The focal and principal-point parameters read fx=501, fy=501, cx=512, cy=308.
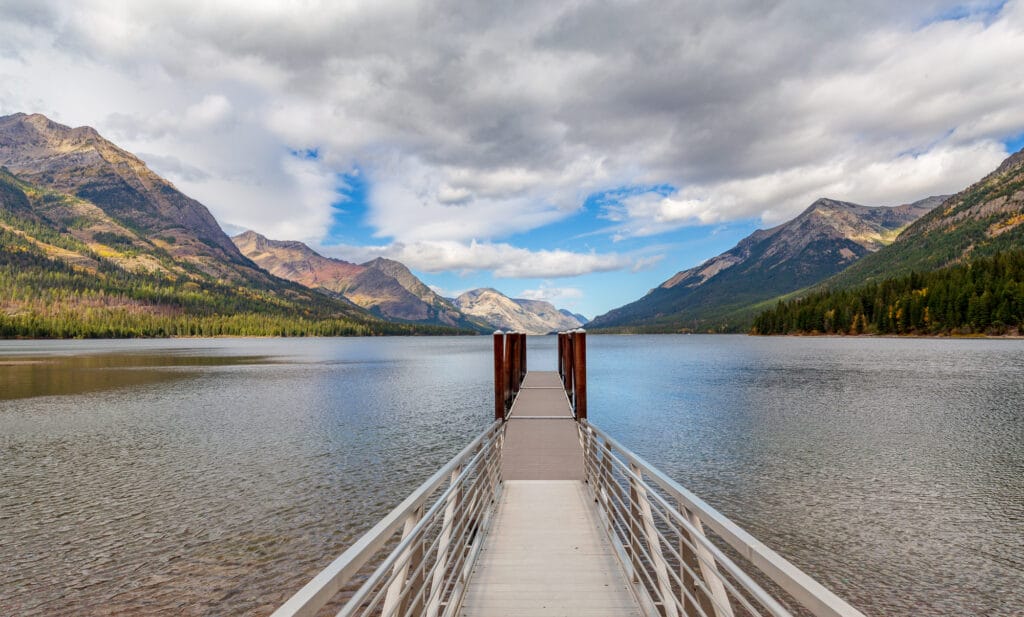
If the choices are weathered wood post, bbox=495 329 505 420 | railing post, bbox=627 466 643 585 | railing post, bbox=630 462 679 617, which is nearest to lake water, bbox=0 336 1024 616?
weathered wood post, bbox=495 329 505 420

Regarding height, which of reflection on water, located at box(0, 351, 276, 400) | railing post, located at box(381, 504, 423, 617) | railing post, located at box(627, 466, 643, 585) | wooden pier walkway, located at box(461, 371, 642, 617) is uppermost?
railing post, located at box(381, 504, 423, 617)

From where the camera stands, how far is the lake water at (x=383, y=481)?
1169cm

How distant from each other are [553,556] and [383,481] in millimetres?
11794

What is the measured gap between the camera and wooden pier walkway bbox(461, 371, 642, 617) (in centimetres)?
750

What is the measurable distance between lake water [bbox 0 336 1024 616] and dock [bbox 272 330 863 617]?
2.99 m

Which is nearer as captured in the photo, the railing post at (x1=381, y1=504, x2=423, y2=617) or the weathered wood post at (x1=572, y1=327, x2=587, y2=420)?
the railing post at (x1=381, y1=504, x2=423, y2=617)

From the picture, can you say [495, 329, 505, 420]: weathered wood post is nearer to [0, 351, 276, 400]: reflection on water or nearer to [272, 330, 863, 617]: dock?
[272, 330, 863, 617]: dock

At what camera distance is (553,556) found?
9320 mm

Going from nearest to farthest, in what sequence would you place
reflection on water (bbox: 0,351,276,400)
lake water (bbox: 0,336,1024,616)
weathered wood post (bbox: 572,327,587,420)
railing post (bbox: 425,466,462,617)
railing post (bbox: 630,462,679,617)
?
railing post (bbox: 425,466,462,617), railing post (bbox: 630,462,679,617), lake water (bbox: 0,336,1024,616), weathered wood post (bbox: 572,327,587,420), reflection on water (bbox: 0,351,276,400)

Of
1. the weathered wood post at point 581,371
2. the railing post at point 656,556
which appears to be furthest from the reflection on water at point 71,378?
the railing post at point 656,556

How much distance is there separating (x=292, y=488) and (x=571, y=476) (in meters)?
10.7

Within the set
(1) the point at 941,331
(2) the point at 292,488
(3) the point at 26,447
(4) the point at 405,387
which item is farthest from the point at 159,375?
(1) the point at 941,331

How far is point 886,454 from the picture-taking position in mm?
22578

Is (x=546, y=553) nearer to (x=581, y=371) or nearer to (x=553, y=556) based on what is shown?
(x=553, y=556)
